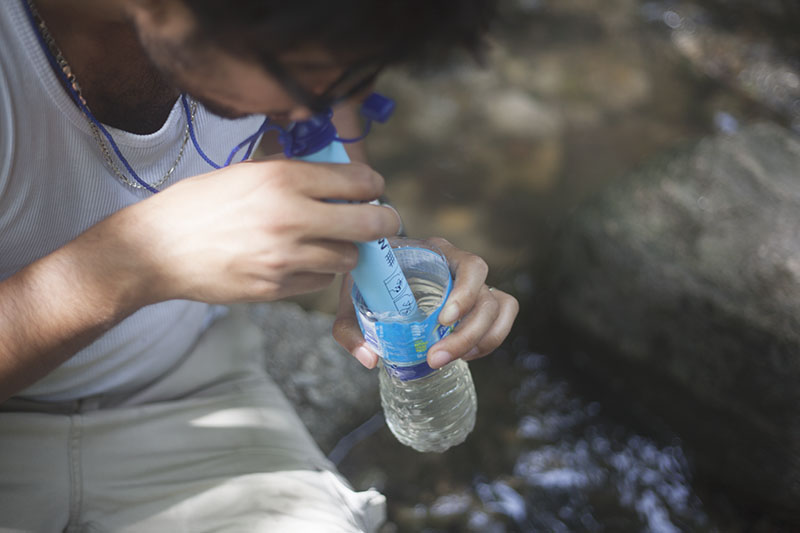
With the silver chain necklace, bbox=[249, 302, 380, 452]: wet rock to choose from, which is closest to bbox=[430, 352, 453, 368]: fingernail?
the silver chain necklace

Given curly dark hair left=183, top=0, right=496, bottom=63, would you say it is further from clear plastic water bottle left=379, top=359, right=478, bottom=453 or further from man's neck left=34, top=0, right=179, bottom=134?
clear plastic water bottle left=379, top=359, right=478, bottom=453

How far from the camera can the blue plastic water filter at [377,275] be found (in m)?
0.93

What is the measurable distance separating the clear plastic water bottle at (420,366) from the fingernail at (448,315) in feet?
0.03

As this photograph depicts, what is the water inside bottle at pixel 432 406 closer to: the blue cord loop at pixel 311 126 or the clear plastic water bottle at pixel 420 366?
the clear plastic water bottle at pixel 420 366

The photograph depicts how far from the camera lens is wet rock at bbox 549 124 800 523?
71.2 inches

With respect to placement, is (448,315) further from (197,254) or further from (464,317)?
(197,254)

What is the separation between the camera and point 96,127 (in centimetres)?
107

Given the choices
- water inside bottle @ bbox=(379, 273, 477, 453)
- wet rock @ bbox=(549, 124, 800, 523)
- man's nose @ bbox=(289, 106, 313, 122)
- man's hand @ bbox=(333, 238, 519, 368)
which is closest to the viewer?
man's nose @ bbox=(289, 106, 313, 122)

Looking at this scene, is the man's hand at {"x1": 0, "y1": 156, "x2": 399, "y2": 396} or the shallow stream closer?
the man's hand at {"x1": 0, "y1": 156, "x2": 399, "y2": 396}

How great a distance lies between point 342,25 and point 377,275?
0.37m

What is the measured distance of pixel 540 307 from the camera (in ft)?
7.73

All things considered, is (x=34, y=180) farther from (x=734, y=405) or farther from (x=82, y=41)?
(x=734, y=405)

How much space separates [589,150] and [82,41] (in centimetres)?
238

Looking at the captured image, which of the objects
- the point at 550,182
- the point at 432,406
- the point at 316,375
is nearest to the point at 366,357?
the point at 432,406
